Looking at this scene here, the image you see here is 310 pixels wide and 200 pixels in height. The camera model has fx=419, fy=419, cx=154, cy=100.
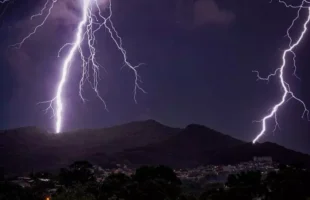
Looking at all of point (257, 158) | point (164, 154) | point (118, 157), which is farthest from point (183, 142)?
point (257, 158)

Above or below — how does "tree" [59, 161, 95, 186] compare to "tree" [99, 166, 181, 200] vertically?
above

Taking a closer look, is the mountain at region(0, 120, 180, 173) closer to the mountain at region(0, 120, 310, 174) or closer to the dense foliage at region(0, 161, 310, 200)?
the mountain at region(0, 120, 310, 174)

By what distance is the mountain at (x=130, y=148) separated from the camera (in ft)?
396

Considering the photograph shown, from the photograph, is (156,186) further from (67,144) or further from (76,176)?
(67,144)

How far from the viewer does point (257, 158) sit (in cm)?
11131

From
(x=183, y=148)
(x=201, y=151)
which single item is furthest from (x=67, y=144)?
(x=201, y=151)

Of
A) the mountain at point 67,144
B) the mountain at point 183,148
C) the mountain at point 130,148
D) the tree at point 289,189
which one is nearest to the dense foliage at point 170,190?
the tree at point 289,189

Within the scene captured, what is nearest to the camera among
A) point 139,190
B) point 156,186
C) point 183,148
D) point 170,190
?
point 139,190

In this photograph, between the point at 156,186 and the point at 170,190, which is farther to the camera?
the point at 170,190

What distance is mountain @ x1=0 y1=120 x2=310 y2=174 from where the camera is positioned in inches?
4749

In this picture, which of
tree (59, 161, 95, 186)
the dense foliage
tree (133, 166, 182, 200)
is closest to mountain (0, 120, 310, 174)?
tree (59, 161, 95, 186)

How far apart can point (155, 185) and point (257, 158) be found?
96229mm

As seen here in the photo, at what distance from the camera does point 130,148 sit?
14725 cm

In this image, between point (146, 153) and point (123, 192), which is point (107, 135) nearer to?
point (146, 153)
